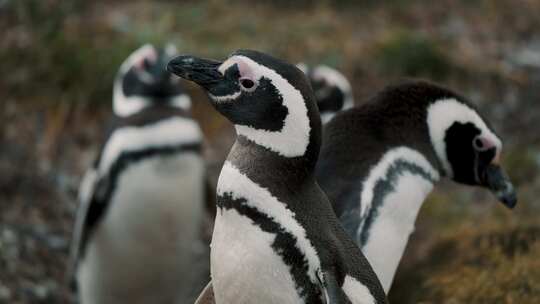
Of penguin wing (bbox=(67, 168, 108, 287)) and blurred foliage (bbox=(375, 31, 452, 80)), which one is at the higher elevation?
blurred foliage (bbox=(375, 31, 452, 80))

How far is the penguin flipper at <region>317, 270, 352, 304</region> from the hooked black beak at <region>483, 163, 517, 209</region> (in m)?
1.24

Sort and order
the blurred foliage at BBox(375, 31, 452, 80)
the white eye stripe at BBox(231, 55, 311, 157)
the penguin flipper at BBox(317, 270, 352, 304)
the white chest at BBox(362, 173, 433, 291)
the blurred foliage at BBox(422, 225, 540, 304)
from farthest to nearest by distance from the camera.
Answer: the blurred foliage at BBox(375, 31, 452, 80), the blurred foliage at BBox(422, 225, 540, 304), the white chest at BBox(362, 173, 433, 291), the white eye stripe at BBox(231, 55, 311, 157), the penguin flipper at BBox(317, 270, 352, 304)

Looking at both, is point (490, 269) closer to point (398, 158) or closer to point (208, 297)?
point (398, 158)

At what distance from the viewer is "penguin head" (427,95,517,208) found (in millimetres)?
3441

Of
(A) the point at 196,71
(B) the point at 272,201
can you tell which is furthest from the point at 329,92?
(B) the point at 272,201

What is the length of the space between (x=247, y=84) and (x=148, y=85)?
10.2 feet

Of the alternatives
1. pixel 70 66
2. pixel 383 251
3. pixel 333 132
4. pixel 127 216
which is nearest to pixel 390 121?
pixel 333 132

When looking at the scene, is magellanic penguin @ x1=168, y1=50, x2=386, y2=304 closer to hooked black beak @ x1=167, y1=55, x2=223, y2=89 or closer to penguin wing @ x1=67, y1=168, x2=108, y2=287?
hooked black beak @ x1=167, y1=55, x2=223, y2=89

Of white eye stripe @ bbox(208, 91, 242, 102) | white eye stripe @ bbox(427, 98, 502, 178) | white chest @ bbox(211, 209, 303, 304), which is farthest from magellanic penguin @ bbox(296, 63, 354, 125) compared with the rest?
white chest @ bbox(211, 209, 303, 304)

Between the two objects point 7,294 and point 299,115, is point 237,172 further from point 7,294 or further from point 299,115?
point 7,294

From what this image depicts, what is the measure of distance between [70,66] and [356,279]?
4.14 meters

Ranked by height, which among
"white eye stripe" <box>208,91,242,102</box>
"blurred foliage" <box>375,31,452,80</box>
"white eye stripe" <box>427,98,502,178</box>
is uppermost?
"white eye stripe" <box>208,91,242,102</box>

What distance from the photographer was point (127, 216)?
5512 millimetres

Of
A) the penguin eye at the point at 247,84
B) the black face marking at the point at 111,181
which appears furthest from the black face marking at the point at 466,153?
the black face marking at the point at 111,181
